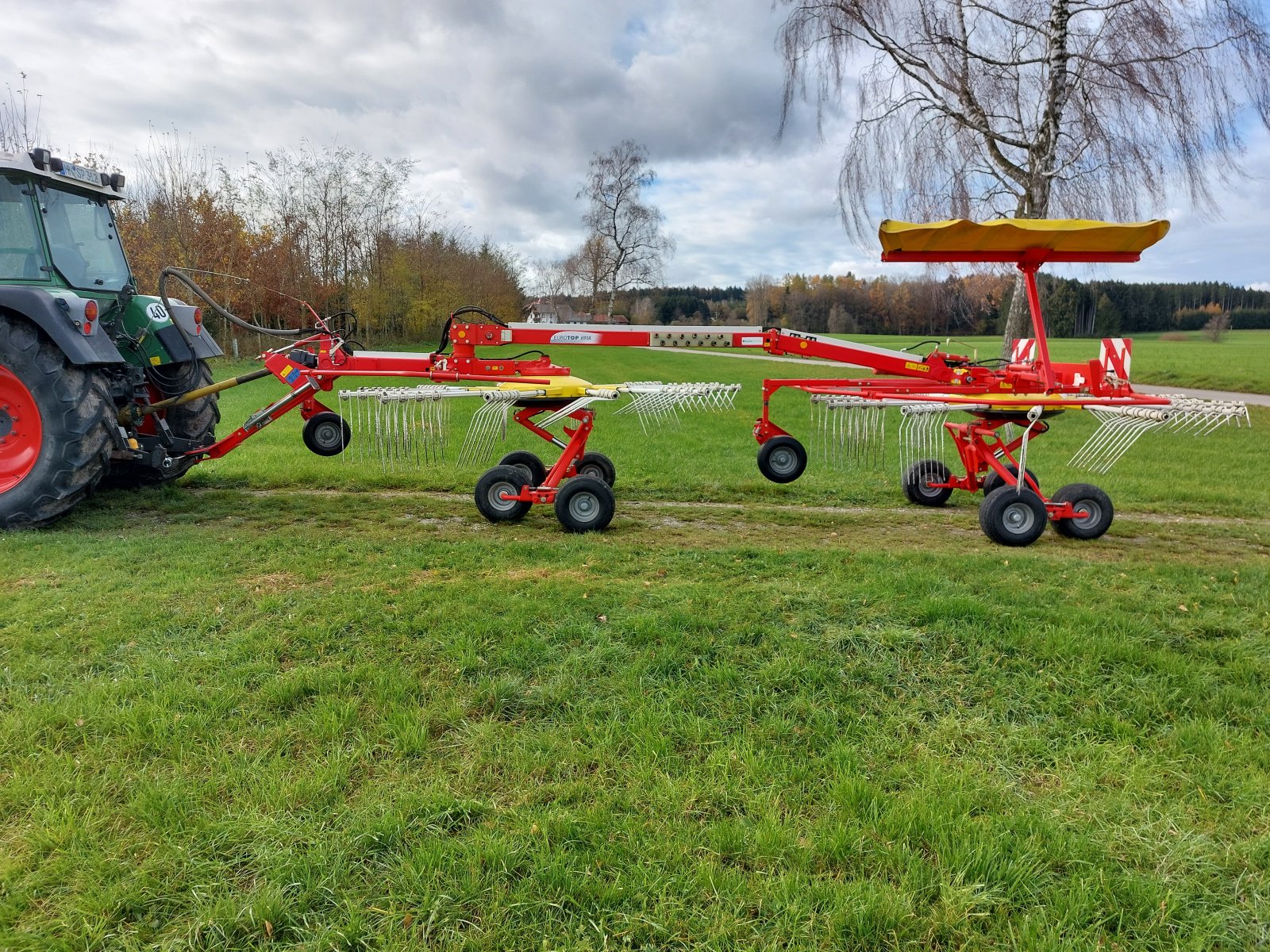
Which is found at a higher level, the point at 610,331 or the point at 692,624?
the point at 610,331

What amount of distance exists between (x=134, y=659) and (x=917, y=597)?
4.14 m

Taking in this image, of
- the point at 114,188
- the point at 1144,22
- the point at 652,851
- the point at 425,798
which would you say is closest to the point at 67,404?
the point at 114,188

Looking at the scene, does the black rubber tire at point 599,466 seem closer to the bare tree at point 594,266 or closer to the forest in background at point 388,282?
the forest in background at point 388,282

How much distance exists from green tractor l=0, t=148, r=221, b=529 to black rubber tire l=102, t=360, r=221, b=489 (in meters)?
0.03

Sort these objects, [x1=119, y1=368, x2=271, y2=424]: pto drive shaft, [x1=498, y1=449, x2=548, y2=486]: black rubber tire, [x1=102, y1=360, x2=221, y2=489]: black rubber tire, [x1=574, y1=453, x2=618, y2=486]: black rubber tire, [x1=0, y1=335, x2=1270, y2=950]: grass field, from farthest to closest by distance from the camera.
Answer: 1. [x1=574, y1=453, x2=618, y2=486]: black rubber tire
2. [x1=498, y1=449, x2=548, y2=486]: black rubber tire
3. [x1=102, y1=360, x2=221, y2=489]: black rubber tire
4. [x1=119, y1=368, x2=271, y2=424]: pto drive shaft
5. [x1=0, y1=335, x2=1270, y2=950]: grass field

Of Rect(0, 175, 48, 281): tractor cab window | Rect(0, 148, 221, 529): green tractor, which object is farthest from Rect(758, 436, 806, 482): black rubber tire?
Rect(0, 175, 48, 281): tractor cab window

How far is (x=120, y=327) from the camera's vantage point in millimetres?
6578

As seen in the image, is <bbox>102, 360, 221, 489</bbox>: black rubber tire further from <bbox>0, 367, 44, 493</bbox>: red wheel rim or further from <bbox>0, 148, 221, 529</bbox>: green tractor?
<bbox>0, 367, 44, 493</bbox>: red wheel rim

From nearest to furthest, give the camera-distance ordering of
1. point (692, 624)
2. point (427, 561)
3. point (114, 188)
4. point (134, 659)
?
point (134, 659)
point (692, 624)
point (427, 561)
point (114, 188)

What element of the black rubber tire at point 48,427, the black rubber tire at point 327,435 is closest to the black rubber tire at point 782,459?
the black rubber tire at point 327,435

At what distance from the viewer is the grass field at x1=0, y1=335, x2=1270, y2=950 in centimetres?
213

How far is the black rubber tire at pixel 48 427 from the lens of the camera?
5.63m

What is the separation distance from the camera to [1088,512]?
6.30 metres

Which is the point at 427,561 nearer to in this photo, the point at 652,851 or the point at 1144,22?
the point at 652,851
